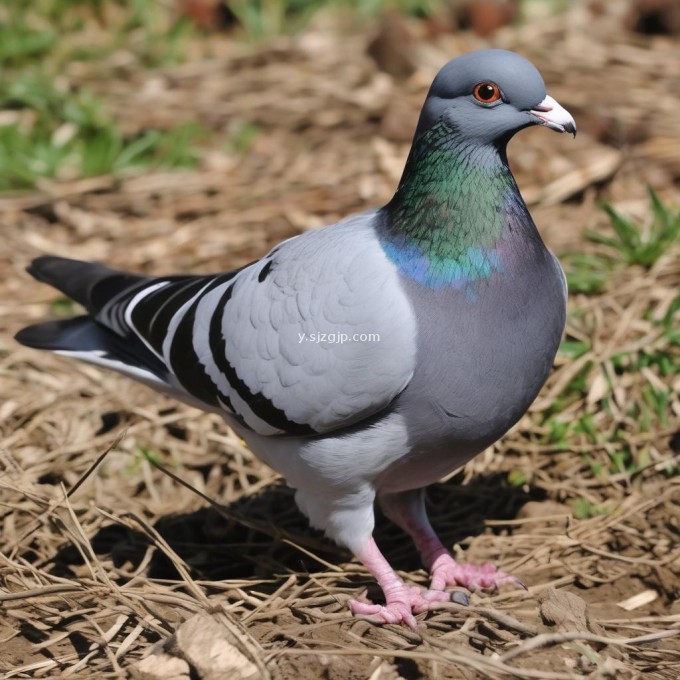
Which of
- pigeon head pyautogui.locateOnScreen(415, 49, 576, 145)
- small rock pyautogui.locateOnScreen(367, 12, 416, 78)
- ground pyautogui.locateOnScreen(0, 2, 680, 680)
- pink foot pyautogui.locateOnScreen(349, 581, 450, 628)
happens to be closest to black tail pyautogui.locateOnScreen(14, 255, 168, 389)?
ground pyautogui.locateOnScreen(0, 2, 680, 680)

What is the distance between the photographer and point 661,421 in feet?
16.6

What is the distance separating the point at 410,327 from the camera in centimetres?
366

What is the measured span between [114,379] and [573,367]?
7.97ft

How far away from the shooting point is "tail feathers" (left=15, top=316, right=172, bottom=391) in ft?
15.2

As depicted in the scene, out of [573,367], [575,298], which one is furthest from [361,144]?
[573,367]

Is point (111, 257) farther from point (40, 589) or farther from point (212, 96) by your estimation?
point (40, 589)

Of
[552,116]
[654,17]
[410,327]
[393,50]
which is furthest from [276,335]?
[654,17]

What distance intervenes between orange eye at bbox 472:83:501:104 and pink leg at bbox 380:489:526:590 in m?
1.73

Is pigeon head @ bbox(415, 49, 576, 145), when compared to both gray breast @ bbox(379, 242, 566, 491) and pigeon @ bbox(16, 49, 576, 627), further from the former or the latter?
gray breast @ bbox(379, 242, 566, 491)

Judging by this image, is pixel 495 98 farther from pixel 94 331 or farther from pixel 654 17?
pixel 654 17

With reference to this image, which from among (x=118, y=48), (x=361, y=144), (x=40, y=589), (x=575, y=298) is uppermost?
(x=118, y=48)

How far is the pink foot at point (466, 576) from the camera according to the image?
438 cm

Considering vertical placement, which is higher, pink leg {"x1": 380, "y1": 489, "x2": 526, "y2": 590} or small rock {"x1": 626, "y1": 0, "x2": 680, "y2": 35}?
small rock {"x1": 626, "y1": 0, "x2": 680, "y2": 35}

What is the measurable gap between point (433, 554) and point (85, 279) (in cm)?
199
